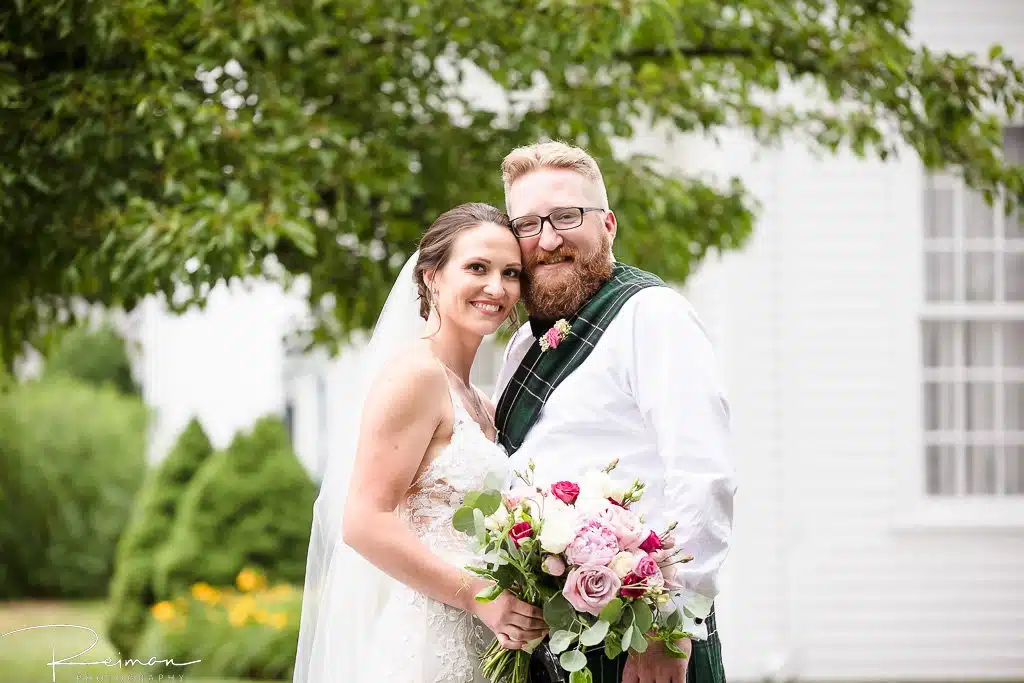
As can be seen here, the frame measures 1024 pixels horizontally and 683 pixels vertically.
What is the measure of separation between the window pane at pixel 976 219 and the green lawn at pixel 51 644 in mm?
6173

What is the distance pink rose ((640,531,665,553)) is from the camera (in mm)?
2480

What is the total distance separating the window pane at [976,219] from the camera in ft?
27.7

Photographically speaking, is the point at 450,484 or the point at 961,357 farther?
the point at 961,357

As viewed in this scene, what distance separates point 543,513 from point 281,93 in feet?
8.20

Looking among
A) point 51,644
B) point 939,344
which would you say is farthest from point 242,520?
point 939,344

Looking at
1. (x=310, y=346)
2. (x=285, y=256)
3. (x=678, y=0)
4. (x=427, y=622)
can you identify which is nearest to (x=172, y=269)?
(x=285, y=256)

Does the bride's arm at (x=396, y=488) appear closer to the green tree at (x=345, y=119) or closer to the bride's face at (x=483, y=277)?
the bride's face at (x=483, y=277)

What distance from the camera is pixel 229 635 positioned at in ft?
23.7

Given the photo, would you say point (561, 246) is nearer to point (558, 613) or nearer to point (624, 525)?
point (624, 525)

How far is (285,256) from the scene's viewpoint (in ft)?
14.5

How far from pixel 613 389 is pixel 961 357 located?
20.9 feet

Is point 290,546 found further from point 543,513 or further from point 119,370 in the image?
point 119,370

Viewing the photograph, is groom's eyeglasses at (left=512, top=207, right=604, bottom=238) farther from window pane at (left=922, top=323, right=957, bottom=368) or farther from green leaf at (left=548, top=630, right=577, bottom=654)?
window pane at (left=922, top=323, right=957, bottom=368)

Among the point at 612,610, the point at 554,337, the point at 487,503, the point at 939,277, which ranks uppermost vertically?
the point at 939,277
